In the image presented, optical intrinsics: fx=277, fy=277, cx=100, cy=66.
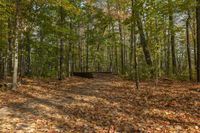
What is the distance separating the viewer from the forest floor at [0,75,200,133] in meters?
8.90

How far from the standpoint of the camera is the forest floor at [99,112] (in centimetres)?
890

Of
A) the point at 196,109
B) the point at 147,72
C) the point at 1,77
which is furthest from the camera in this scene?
the point at 147,72

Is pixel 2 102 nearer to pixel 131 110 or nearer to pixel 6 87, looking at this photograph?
pixel 6 87

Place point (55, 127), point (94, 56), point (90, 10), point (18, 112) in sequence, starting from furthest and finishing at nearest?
point (94, 56) < point (90, 10) < point (18, 112) < point (55, 127)

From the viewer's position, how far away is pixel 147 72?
22.7 meters

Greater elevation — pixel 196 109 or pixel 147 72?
pixel 147 72

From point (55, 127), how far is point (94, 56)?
3415cm

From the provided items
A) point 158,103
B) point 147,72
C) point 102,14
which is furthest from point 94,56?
point 158,103

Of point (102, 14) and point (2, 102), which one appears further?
point (102, 14)

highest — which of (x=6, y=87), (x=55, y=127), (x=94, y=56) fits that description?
(x=94, y=56)

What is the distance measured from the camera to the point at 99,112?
11.0 meters

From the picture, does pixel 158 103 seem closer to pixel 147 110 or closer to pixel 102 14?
pixel 147 110

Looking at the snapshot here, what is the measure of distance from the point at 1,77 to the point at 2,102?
988 cm

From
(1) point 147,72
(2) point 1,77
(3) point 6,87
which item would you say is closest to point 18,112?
(3) point 6,87
